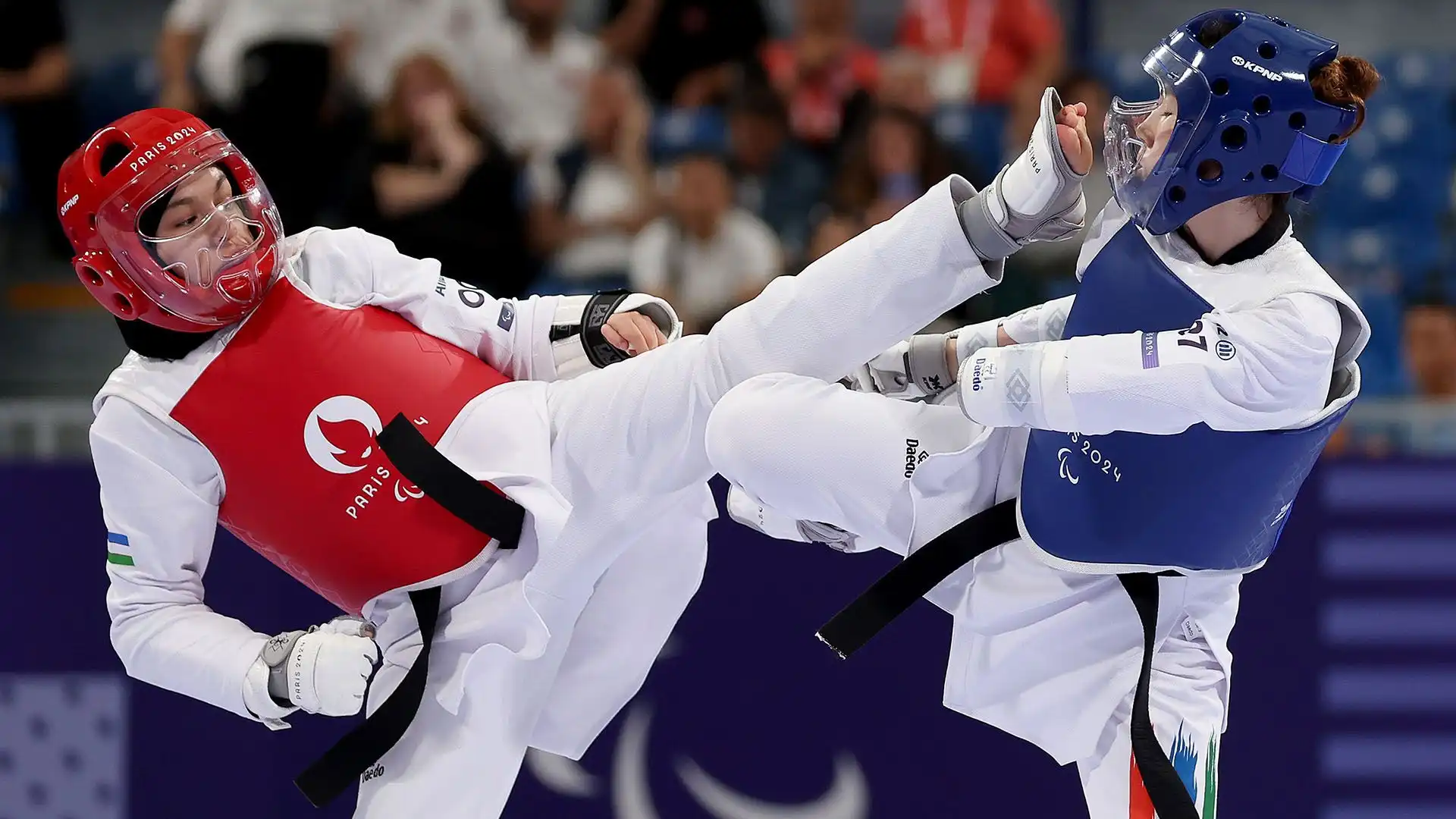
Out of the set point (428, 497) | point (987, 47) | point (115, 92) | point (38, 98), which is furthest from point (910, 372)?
point (115, 92)

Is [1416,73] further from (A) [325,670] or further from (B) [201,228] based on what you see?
(A) [325,670]

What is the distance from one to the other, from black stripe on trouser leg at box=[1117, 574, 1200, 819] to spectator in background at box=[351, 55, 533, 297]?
387 centimetres

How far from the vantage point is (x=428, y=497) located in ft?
11.3

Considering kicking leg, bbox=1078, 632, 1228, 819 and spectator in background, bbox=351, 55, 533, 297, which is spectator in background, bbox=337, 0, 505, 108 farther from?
kicking leg, bbox=1078, 632, 1228, 819

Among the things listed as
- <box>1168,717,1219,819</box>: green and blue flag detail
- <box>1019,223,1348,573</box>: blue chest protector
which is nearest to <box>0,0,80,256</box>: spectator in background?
<box>1019,223,1348,573</box>: blue chest protector

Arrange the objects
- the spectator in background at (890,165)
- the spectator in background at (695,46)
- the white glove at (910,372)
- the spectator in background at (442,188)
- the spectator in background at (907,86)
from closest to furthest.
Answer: the white glove at (910,372)
the spectator in background at (442,188)
the spectator in background at (890,165)
the spectator in background at (907,86)
the spectator in background at (695,46)

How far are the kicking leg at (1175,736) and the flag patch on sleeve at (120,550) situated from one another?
217cm

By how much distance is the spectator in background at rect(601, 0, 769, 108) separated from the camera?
25.1 ft

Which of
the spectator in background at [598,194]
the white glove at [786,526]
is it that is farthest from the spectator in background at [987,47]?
the white glove at [786,526]

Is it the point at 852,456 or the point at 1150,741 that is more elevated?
the point at 852,456

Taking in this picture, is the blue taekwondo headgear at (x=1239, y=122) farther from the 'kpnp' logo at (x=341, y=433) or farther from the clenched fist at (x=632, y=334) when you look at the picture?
the 'kpnp' logo at (x=341, y=433)

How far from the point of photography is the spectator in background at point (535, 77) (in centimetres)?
731

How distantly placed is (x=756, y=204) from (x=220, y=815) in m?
3.62

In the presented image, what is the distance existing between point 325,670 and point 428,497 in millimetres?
446
